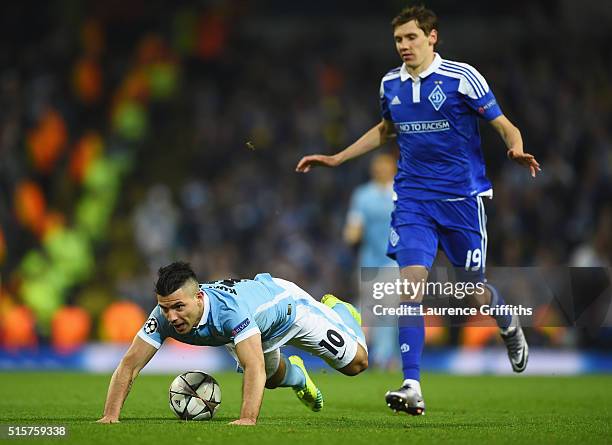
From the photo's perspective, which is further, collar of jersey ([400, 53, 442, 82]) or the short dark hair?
collar of jersey ([400, 53, 442, 82])

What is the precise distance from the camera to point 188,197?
55.2 ft

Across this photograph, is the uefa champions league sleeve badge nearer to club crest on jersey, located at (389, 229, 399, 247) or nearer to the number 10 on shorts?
the number 10 on shorts

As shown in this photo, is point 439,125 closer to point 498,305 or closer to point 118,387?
point 498,305

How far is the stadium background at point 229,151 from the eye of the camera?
1417 centimetres

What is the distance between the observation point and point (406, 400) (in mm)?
6434

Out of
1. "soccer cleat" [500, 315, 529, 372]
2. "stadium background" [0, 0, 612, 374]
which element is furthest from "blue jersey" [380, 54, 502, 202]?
"stadium background" [0, 0, 612, 374]

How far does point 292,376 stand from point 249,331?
103 cm

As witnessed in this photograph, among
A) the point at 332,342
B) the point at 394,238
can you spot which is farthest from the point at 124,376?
the point at 394,238

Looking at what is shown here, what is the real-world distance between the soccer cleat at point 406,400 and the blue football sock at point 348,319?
991mm

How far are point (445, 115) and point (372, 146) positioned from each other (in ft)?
2.15

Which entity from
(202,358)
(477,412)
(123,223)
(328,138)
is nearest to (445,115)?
(477,412)

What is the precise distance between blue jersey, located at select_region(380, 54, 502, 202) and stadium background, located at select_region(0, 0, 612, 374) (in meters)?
5.77

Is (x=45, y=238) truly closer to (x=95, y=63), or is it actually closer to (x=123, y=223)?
(x=123, y=223)

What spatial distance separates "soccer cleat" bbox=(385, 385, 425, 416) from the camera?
21.0 feet
